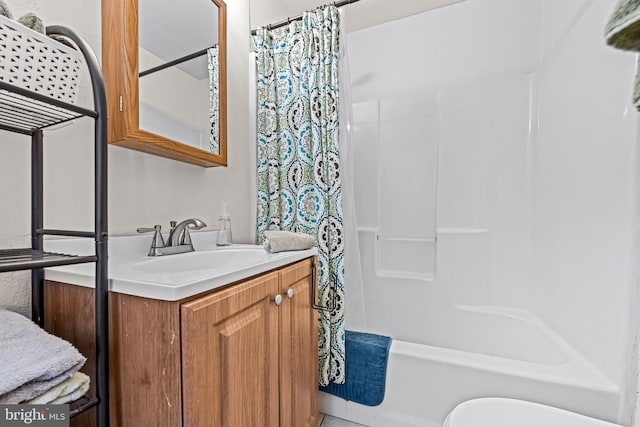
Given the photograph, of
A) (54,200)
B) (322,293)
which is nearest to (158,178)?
(54,200)

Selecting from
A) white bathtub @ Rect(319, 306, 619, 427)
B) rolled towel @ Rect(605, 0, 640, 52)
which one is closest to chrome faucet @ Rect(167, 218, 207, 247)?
→ white bathtub @ Rect(319, 306, 619, 427)

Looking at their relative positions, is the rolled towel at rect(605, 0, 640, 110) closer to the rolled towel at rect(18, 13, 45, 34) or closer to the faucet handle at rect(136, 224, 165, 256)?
the rolled towel at rect(18, 13, 45, 34)

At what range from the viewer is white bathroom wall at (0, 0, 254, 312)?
704mm

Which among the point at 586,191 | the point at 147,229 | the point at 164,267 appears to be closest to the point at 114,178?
the point at 147,229

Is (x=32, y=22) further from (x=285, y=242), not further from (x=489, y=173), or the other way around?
(x=489, y=173)

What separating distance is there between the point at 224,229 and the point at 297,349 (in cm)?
64

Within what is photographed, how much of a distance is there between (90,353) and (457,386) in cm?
126

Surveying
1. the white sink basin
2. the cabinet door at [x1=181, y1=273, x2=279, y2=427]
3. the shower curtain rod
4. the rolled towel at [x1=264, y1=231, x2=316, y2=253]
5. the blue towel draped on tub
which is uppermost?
the shower curtain rod

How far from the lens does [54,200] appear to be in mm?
781

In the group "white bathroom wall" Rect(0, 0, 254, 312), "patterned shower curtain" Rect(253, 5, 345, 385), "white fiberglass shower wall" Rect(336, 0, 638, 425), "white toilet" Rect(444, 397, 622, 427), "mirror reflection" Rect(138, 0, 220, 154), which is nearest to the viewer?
"white bathroom wall" Rect(0, 0, 254, 312)

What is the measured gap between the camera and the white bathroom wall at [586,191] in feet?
3.32

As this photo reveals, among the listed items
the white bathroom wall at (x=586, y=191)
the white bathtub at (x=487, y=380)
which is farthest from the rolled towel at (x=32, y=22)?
the white bathroom wall at (x=586, y=191)

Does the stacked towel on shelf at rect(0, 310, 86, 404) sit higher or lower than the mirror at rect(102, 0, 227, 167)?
lower

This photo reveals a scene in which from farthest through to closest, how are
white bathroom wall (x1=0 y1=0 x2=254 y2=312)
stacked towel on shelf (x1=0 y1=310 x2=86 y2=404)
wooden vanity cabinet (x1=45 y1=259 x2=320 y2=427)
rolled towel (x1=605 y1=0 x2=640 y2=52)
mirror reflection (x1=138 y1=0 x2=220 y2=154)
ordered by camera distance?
mirror reflection (x1=138 y1=0 x2=220 y2=154), white bathroom wall (x1=0 y1=0 x2=254 y2=312), wooden vanity cabinet (x1=45 y1=259 x2=320 y2=427), stacked towel on shelf (x1=0 y1=310 x2=86 y2=404), rolled towel (x1=605 y1=0 x2=640 y2=52)
